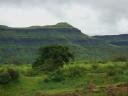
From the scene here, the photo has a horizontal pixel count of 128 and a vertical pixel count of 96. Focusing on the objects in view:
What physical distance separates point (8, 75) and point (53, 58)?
18.3 metres

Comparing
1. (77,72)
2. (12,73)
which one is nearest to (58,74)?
(77,72)

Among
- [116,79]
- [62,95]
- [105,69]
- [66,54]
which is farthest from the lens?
[66,54]

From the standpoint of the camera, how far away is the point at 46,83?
1933 inches

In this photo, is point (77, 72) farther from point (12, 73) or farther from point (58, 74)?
point (12, 73)

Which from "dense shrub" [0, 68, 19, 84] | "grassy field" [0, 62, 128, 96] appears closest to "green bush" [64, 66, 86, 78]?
"grassy field" [0, 62, 128, 96]

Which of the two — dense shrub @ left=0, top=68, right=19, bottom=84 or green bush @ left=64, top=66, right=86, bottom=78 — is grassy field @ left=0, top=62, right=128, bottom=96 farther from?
dense shrub @ left=0, top=68, right=19, bottom=84

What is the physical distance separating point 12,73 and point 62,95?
1398 cm

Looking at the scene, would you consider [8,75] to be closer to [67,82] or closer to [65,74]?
[67,82]

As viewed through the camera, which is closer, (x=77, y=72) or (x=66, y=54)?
(x=77, y=72)

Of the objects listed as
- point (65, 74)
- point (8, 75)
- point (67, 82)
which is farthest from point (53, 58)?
point (8, 75)

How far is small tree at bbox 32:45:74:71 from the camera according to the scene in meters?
64.2

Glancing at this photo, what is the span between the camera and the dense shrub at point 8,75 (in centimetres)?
4803

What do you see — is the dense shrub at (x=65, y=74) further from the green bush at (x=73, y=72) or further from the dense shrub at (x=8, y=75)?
the dense shrub at (x=8, y=75)

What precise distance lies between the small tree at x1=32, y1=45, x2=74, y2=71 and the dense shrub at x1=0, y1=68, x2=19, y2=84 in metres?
14.1
